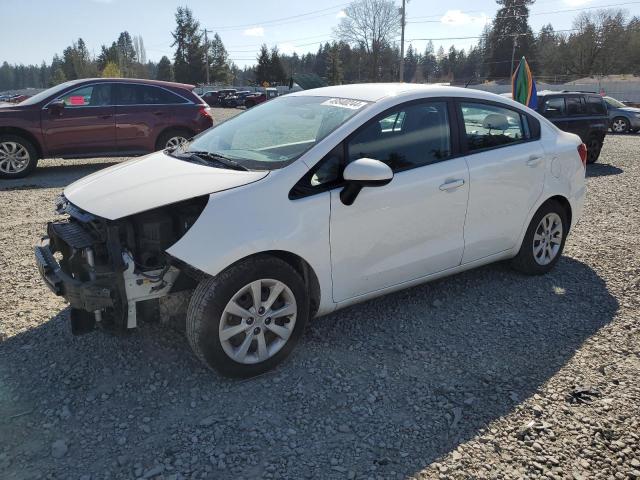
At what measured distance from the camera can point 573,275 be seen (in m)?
4.93

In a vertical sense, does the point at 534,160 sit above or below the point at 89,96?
below

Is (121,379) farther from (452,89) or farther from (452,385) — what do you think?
(452,89)

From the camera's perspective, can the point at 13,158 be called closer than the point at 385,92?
No

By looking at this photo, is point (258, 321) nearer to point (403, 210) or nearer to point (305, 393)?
point (305, 393)

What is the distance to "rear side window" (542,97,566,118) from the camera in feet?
38.5

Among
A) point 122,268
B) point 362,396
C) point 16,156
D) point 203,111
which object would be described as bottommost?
point 362,396

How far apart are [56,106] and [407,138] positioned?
25.9 ft

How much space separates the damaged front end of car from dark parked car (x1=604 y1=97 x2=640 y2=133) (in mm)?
23515

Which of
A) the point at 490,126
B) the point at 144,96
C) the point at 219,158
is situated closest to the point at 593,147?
the point at 490,126

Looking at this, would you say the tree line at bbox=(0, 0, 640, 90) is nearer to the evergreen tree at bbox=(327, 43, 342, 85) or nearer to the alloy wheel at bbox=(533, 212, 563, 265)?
the evergreen tree at bbox=(327, 43, 342, 85)

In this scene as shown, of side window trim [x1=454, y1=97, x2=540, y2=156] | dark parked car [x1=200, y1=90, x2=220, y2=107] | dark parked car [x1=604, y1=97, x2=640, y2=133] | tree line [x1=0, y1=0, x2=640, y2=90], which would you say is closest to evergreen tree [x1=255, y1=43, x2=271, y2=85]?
tree line [x1=0, y1=0, x2=640, y2=90]

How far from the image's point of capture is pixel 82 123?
9.52 m

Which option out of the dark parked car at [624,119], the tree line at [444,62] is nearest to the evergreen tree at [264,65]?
the tree line at [444,62]

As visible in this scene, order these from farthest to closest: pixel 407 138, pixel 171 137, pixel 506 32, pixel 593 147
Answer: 1. pixel 506 32
2. pixel 593 147
3. pixel 171 137
4. pixel 407 138
